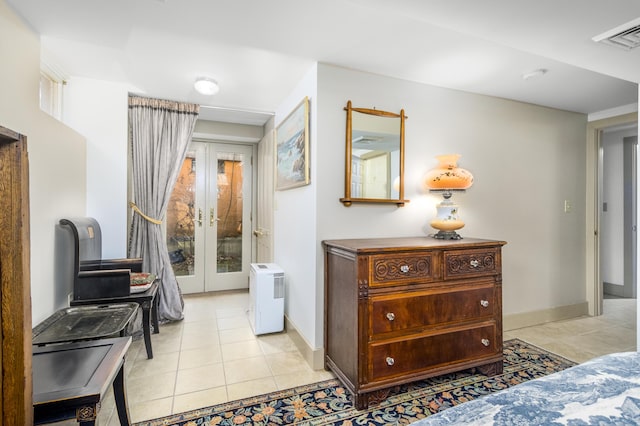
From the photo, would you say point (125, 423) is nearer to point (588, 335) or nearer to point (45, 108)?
point (45, 108)

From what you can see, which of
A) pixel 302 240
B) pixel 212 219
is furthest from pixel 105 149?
pixel 302 240

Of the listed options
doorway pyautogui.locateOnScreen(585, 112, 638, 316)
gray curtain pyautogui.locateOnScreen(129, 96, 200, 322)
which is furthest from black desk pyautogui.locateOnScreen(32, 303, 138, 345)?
doorway pyautogui.locateOnScreen(585, 112, 638, 316)

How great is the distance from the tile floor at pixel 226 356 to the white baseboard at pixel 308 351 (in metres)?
0.05

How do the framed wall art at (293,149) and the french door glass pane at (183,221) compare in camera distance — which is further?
the french door glass pane at (183,221)

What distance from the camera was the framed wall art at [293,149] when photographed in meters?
2.51

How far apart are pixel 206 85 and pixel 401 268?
2.26 metres

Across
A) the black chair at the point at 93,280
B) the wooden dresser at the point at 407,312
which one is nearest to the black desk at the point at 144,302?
the black chair at the point at 93,280

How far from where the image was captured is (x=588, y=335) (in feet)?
9.68

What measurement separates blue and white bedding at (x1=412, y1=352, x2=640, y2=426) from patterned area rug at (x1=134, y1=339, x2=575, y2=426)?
1.08 m

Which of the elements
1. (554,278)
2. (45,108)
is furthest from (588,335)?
(45,108)

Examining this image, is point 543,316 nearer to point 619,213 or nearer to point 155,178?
point 619,213

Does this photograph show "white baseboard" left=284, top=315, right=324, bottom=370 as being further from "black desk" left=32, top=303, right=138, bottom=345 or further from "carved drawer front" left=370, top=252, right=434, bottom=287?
"black desk" left=32, top=303, right=138, bottom=345

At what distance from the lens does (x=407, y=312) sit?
1968 millimetres

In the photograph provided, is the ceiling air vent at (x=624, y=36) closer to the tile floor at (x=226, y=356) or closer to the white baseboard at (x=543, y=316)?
the tile floor at (x=226, y=356)
